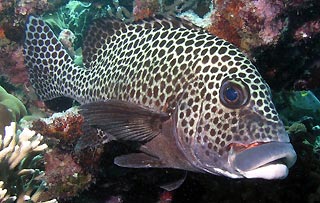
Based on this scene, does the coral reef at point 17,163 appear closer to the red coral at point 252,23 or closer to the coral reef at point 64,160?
the coral reef at point 64,160

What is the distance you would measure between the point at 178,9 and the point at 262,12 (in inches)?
146

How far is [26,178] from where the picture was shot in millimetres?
3996

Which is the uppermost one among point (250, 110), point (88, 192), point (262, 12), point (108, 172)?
point (262, 12)

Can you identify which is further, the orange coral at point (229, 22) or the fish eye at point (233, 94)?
the orange coral at point (229, 22)

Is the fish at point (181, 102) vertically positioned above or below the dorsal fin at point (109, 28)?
below

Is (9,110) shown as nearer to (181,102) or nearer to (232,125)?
(181,102)

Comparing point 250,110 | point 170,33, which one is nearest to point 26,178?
point 170,33

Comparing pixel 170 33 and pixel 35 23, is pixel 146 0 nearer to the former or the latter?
pixel 35 23

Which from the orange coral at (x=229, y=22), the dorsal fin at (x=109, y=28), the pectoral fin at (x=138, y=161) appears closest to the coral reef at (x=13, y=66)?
the dorsal fin at (x=109, y=28)

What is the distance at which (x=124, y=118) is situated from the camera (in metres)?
3.19

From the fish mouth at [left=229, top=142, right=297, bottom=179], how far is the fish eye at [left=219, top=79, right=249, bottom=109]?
1.34 ft

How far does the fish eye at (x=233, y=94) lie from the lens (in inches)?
117

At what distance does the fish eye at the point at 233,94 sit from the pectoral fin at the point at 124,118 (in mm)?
593

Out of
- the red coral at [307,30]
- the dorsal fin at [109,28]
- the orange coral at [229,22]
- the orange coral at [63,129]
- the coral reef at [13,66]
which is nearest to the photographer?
the dorsal fin at [109,28]
